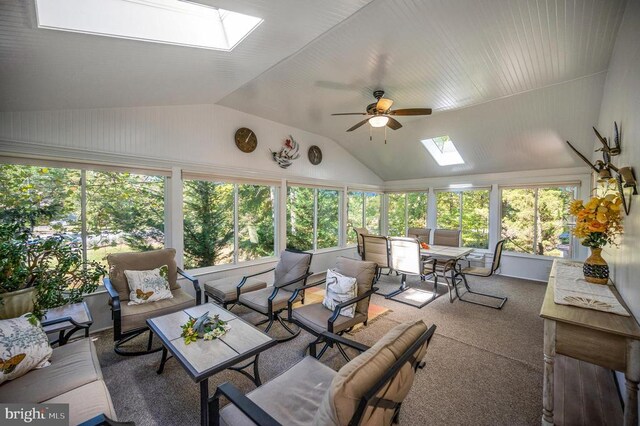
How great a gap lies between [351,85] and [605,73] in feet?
9.45

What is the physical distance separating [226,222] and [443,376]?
3572 mm

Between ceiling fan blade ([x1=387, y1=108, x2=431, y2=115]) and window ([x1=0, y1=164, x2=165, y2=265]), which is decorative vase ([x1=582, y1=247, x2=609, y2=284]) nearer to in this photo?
ceiling fan blade ([x1=387, y1=108, x2=431, y2=115])

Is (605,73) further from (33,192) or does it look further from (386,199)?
(33,192)

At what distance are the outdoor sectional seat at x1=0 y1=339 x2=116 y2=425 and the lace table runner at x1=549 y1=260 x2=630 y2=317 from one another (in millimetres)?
2898

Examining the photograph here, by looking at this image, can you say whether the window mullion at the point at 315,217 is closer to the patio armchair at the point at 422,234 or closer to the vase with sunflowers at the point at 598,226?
the patio armchair at the point at 422,234

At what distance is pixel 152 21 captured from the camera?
1.88 metres

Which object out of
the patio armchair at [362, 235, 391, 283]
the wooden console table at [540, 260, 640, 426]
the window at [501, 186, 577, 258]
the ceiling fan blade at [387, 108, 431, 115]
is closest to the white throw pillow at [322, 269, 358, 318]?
the wooden console table at [540, 260, 640, 426]

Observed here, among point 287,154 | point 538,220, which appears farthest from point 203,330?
point 538,220

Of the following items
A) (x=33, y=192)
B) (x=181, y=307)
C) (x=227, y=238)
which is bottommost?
(x=181, y=307)

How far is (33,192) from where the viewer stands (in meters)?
2.68

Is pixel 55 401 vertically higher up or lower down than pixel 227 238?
lower down

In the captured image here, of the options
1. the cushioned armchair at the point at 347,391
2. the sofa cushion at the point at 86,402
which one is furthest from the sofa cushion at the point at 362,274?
the sofa cushion at the point at 86,402

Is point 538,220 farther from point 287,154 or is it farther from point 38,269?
point 38,269

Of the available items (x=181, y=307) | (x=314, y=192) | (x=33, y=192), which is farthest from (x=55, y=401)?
(x=314, y=192)
